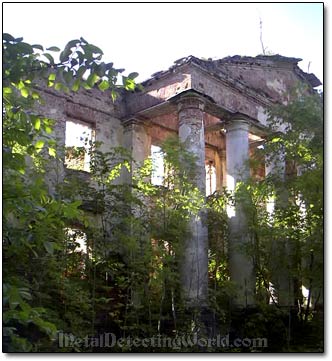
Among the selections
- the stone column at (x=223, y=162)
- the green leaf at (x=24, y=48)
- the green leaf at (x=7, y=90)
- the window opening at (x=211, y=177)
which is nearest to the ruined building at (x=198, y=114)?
→ the stone column at (x=223, y=162)

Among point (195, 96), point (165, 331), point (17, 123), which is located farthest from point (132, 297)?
point (17, 123)

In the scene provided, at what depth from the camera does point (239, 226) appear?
9805 millimetres

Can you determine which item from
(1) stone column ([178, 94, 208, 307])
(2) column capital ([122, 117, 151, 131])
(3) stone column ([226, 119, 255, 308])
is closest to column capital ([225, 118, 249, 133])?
(3) stone column ([226, 119, 255, 308])

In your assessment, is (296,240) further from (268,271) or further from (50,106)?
(50,106)

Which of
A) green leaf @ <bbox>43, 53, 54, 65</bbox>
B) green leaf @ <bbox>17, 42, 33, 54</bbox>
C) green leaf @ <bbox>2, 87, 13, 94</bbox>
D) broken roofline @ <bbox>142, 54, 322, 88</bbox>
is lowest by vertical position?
green leaf @ <bbox>2, 87, 13, 94</bbox>

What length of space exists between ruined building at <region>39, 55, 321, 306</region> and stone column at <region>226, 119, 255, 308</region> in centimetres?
2

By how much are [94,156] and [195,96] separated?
2600 mm

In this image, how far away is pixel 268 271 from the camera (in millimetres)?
9609

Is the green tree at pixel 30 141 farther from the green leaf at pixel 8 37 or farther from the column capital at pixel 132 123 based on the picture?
the column capital at pixel 132 123

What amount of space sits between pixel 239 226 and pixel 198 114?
7.82ft

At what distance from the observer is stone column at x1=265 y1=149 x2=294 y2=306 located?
9008 mm

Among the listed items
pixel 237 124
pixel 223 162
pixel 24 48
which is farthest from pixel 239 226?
pixel 24 48

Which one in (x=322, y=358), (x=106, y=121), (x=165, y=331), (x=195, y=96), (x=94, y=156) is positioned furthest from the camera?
(x=106, y=121)

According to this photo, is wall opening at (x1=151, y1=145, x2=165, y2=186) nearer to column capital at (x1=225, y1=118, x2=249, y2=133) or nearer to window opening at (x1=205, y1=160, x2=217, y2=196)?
column capital at (x1=225, y1=118, x2=249, y2=133)
